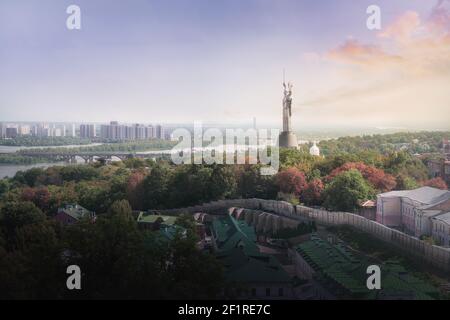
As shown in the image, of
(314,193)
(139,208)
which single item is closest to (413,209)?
(314,193)

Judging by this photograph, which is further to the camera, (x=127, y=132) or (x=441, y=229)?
(x=127, y=132)

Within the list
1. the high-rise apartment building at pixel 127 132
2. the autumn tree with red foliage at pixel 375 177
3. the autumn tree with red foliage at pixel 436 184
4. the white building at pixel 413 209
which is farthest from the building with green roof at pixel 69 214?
the high-rise apartment building at pixel 127 132

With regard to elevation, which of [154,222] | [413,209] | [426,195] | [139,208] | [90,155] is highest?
[426,195]

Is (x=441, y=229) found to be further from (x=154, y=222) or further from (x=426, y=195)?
(x=154, y=222)

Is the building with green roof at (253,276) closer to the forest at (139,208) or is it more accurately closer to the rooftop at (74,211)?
the forest at (139,208)

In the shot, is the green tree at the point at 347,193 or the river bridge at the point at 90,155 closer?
the green tree at the point at 347,193

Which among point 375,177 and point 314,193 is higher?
point 375,177

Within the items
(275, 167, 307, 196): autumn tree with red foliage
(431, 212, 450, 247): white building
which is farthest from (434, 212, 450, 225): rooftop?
(275, 167, 307, 196): autumn tree with red foliage

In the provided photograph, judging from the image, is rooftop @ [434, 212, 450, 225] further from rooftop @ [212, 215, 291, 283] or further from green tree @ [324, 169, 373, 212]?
rooftop @ [212, 215, 291, 283]
